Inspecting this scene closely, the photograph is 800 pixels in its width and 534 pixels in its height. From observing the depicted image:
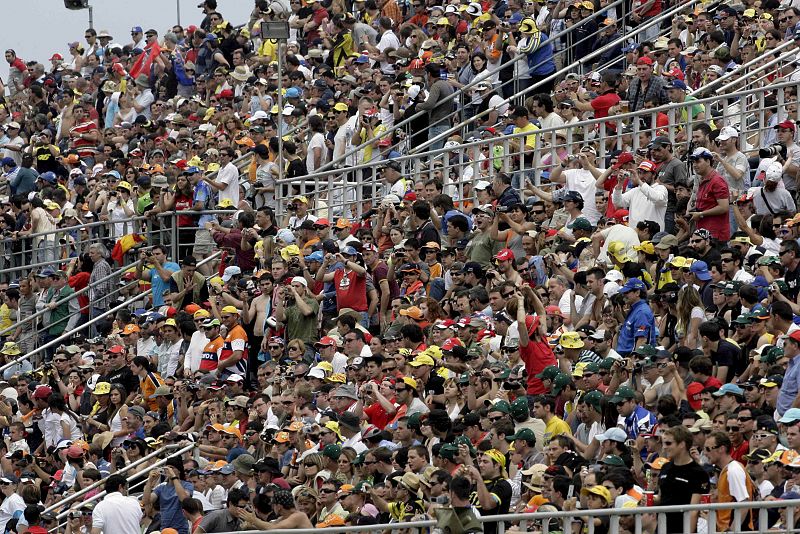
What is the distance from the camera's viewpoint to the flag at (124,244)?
1037 inches

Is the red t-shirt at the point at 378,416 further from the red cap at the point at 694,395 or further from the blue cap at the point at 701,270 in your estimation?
the red cap at the point at 694,395

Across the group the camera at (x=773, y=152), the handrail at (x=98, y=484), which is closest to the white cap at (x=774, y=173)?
the camera at (x=773, y=152)

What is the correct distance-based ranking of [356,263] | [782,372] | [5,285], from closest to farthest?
[782,372] < [356,263] < [5,285]

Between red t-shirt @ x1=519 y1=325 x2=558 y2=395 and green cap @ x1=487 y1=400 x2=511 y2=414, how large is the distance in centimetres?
101

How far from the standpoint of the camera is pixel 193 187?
2566 cm

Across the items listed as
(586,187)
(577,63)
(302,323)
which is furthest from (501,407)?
(577,63)

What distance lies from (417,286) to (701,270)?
14.3 ft

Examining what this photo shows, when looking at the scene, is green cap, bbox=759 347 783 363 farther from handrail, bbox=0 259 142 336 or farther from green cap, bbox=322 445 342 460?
handrail, bbox=0 259 142 336

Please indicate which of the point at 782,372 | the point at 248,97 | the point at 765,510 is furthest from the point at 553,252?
the point at 248,97

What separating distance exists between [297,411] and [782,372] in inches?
195

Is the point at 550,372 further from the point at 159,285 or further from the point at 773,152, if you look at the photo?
the point at 159,285

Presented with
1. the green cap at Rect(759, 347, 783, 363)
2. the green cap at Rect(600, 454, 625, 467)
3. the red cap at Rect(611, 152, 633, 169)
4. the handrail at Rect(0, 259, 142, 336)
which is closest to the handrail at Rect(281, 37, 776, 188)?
the red cap at Rect(611, 152, 633, 169)

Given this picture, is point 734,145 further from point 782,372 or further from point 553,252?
point 782,372

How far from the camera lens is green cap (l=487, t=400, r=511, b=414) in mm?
16156
